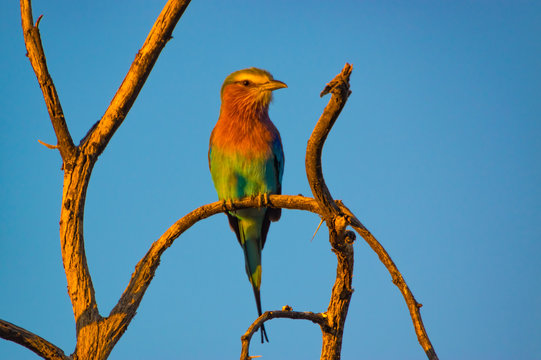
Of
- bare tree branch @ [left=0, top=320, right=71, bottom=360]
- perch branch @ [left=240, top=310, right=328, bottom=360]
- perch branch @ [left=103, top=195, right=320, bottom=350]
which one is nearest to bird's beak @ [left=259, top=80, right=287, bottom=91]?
perch branch @ [left=103, top=195, right=320, bottom=350]

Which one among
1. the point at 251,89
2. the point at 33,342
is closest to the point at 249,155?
the point at 251,89

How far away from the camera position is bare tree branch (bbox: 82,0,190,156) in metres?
3.63

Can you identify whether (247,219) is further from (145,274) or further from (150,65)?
(150,65)

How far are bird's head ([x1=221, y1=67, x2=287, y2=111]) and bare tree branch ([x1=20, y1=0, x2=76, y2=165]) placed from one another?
4.80 ft

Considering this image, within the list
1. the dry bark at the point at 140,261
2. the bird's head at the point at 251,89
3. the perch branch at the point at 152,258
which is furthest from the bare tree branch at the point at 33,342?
the bird's head at the point at 251,89

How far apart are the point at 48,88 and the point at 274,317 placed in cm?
211

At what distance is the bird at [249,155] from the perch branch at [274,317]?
90cm

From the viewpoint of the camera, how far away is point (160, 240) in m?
3.77

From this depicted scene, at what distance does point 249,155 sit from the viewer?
4359mm

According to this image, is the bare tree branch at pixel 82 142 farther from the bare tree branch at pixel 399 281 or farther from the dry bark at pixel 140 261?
the bare tree branch at pixel 399 281

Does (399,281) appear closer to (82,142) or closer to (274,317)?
(274,317)

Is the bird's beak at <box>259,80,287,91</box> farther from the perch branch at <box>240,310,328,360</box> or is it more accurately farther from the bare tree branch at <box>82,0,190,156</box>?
the perch branch at <box>240,310,328,360</box>

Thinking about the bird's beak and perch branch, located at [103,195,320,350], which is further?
the bird's beak

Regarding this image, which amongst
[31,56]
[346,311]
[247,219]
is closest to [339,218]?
[346,311]
